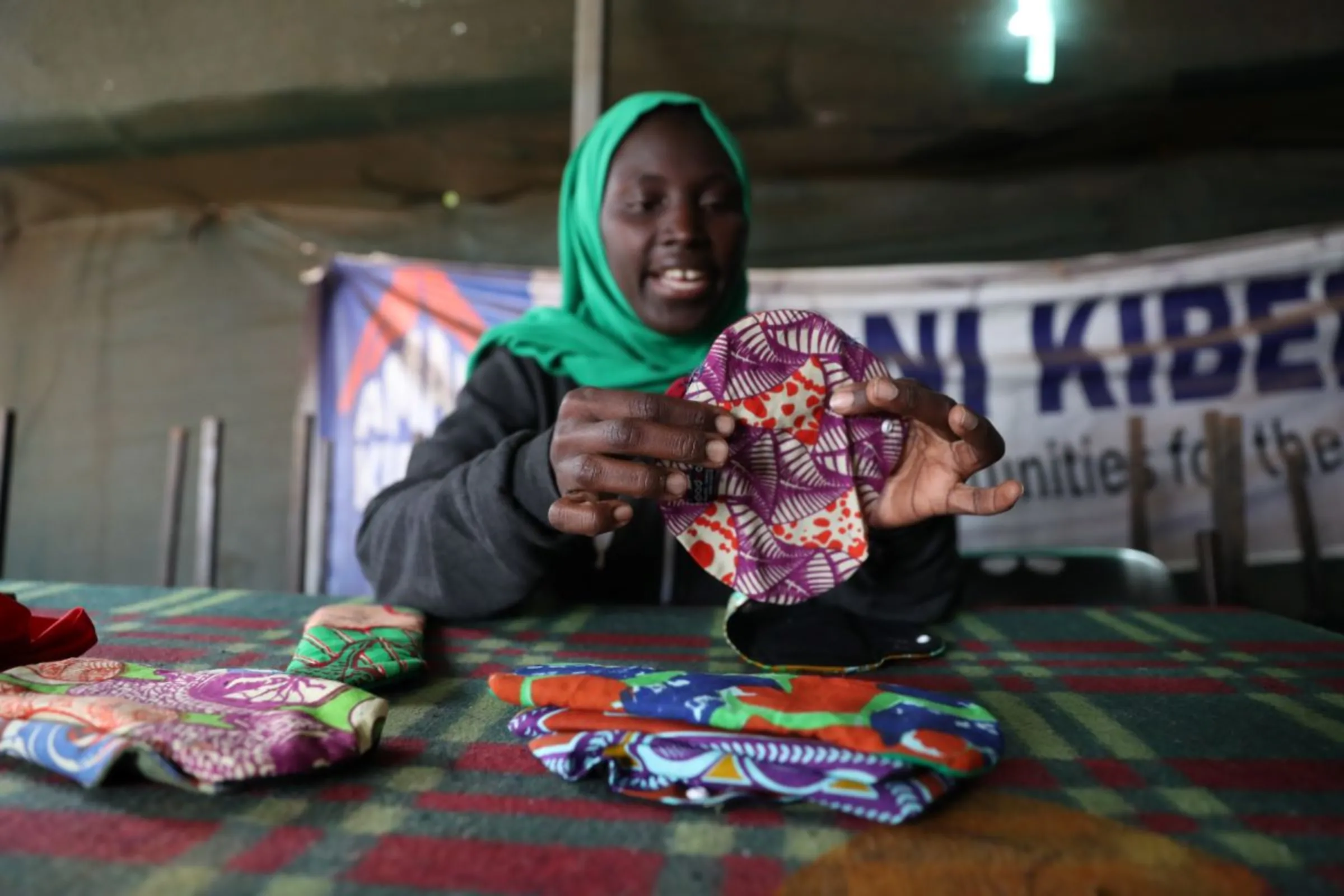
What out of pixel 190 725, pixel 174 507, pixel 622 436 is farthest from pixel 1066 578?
pixel 174 507

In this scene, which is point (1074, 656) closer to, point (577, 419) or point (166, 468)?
point (577, 419)

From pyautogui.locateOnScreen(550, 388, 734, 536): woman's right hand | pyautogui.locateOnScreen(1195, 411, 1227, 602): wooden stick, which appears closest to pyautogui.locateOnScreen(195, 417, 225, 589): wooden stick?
pyautogui.locateOnScreen(550, 388, 734, 536): woman's right hand

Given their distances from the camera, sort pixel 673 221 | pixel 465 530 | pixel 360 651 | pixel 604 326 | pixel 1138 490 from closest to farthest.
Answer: pixel 360 651, pixel 465 530, pixel 673 221, pixel 604 326, pixel 1138 490

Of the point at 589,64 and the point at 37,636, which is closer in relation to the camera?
the point at 37,636

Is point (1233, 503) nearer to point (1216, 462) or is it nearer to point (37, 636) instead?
point (1216, 462)

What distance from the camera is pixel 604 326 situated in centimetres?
139

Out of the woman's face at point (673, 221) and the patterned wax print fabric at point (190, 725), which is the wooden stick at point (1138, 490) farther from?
the patterned wax print fabric at point (190, 725)

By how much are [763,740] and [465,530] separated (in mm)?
569

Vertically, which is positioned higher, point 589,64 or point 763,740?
point 589,64

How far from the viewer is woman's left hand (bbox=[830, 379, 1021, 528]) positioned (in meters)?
0.77

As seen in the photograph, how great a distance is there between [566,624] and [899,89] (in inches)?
70.2

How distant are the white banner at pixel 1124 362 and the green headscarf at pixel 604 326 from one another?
116 cm

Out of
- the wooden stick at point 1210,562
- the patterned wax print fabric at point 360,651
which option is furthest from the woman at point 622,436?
the wooden stick at point 1210,562

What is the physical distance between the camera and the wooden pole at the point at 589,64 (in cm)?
186
